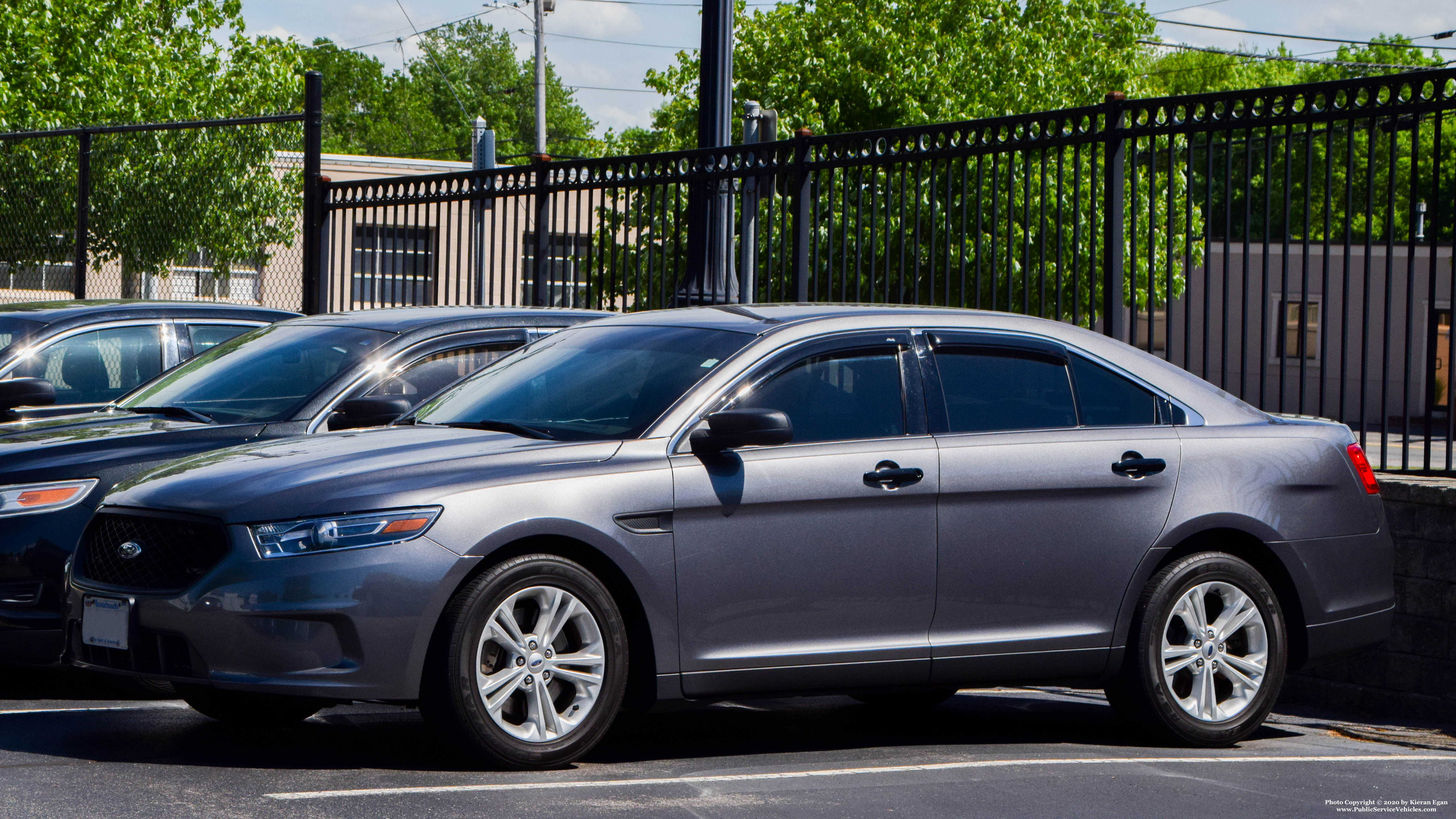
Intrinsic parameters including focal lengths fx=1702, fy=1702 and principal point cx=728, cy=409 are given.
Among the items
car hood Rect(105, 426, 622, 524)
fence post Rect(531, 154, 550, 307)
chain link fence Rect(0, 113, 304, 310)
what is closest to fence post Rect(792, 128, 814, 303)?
fence post Rect(531, 154, 550, 307)

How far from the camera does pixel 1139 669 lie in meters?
6.14

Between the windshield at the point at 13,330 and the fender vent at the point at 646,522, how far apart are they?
4593 millimetres

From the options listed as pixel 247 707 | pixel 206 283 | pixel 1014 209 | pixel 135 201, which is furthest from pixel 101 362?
pixel 206 283

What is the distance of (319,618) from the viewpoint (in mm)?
5000

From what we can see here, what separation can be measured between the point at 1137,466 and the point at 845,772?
1.59m

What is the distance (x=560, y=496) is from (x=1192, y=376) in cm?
270

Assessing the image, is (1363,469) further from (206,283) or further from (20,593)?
(206,283)

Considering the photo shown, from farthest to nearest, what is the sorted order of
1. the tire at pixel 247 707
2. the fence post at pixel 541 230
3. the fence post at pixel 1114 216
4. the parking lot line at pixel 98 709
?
1. the fence post at pixel 541 230
2. the fence post at pixel 1114 216
3. the parking lot line at pixel 98 709
4. the tire at pixel 247 707

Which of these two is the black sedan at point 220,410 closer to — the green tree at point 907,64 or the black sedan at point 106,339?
the black sedan at point 106,339

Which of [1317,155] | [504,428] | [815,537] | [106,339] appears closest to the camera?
[815,537]

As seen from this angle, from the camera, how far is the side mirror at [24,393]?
7.88 metres

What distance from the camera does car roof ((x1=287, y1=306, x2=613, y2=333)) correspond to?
7.77 m

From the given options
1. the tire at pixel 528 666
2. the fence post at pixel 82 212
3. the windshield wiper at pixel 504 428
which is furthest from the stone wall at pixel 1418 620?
the fence post at pixel 82 212

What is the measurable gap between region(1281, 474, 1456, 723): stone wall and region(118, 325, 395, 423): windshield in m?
4.46
